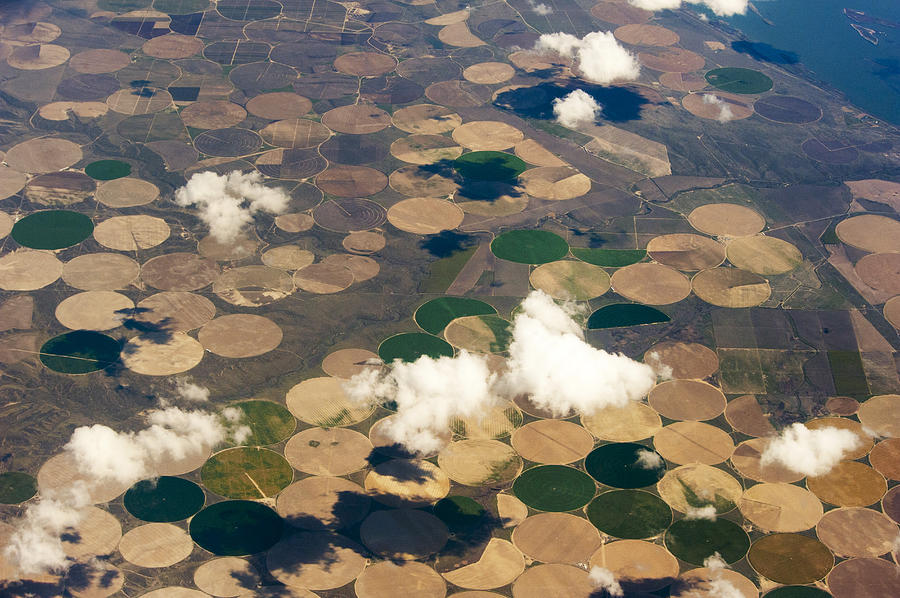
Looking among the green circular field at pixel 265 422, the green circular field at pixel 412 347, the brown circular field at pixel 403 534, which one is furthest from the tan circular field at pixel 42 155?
the brown circular field at pixel 403 534

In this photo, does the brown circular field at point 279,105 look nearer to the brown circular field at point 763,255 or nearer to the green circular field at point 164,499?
the brown circular field at point 763,255

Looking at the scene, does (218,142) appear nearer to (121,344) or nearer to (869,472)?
(121,344)

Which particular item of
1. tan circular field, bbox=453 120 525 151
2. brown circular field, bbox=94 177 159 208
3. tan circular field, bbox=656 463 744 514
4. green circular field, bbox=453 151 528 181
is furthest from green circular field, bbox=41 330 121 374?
tan circular field, bbox=453 120 525 151

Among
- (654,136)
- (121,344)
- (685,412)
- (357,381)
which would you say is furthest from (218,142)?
(685,412)

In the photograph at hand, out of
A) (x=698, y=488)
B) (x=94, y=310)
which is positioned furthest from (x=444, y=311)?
(x=94, y=310)

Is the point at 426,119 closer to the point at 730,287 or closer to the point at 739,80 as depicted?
the point at 739,80

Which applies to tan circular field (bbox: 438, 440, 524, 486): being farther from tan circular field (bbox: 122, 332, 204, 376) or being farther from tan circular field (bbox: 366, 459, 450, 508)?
tan circular field (bbox: 122, 332, 204, 376)

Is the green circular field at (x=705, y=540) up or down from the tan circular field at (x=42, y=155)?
up

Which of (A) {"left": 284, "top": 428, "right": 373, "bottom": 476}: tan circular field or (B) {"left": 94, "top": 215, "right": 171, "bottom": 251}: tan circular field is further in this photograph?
Answer: (B) {"left": 94, "top": 215, "right": 171, "bottom": 251}: tan circular field
